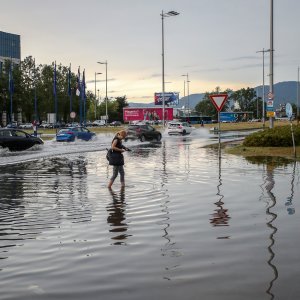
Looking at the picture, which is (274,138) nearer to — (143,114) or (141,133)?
(141,133)

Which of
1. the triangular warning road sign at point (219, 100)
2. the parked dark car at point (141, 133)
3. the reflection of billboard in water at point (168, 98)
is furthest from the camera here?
the reflection of billboard in water at point (168, 98)

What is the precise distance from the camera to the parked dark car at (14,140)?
31.8 metres

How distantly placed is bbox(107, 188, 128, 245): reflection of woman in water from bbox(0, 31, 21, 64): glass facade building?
15624 centimetres

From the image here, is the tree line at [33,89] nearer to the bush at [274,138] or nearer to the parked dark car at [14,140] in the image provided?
the parked dark car at [14,140]

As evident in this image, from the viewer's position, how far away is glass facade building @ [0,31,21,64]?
16375cm

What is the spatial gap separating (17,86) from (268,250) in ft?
302

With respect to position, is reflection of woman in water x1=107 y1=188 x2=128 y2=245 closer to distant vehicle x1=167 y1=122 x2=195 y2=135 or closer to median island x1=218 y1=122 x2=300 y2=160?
median island x1=218 y1=122 x2=300 y2=160

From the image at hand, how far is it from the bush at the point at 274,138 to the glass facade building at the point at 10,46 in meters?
142

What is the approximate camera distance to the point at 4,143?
31750 mm

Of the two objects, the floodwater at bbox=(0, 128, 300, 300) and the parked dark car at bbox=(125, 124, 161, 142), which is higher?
the parked dark car at bbox=(125, 124, 161, 142)

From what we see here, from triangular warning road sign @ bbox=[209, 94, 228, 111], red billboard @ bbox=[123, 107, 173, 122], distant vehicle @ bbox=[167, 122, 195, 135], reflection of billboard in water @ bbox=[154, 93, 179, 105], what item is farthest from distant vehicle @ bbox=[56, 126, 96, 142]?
reflection of billboard in water @ bbox=[154, 93, 179, 105]

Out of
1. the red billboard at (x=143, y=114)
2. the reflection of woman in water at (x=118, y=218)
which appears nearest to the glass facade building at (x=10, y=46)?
the red billboard at (x=143, y=114)

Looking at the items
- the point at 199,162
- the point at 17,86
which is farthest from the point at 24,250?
the point at 17,86

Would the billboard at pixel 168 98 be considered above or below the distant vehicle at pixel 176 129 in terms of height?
above
